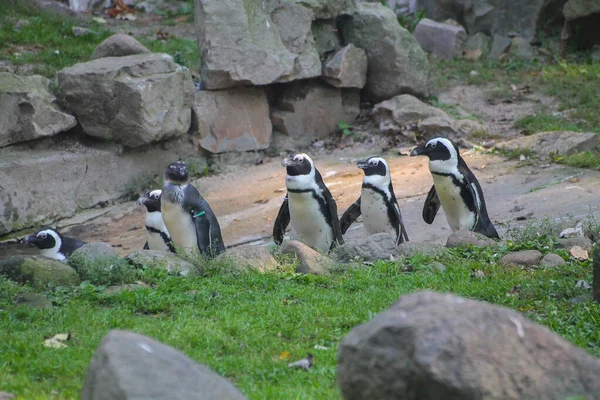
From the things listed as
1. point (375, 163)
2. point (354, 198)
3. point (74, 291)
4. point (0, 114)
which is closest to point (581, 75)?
point (354, 198)

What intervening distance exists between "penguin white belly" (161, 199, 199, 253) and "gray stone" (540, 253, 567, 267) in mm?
3211

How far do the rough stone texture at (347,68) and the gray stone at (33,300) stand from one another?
26.2ft

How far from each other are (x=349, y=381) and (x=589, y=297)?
3080 millimetres

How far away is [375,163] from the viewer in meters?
8.63

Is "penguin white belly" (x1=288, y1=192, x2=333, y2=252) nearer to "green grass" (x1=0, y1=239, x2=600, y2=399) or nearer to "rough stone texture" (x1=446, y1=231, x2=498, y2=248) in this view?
"rough stone texture" (x1=446, y1=231, x2=498, y2=248)

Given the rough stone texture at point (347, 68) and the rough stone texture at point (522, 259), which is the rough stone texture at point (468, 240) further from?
the rough stone texture at point (347, 68)

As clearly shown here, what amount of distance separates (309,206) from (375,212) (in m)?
0.66

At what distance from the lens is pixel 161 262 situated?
6.77m

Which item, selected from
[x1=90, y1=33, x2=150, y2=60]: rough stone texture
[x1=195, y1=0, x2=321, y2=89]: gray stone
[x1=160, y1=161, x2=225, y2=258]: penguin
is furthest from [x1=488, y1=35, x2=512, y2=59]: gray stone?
[x1=160, y1=161, x2=225, y2=258]: penguin

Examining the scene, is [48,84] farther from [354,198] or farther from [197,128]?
[354,198]

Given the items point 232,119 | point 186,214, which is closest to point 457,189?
point 186,214

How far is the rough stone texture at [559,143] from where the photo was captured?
10.8 meters

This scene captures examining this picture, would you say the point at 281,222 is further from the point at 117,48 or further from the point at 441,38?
the point at 441,38

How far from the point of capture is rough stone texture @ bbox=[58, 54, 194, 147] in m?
10.7
